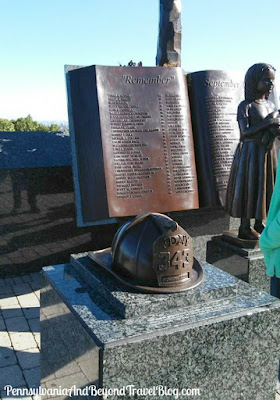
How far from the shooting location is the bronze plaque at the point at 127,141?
4977 millimetres

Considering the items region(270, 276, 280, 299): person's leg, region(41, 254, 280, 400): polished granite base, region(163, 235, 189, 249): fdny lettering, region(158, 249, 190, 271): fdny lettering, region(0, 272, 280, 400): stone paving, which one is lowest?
region(0, 272, 280, 400): stone paving

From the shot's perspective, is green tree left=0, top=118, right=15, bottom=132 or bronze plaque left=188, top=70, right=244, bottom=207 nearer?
bronze plaque left=188, top=70, right=244, bottom=207

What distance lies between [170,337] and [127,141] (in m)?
3.27

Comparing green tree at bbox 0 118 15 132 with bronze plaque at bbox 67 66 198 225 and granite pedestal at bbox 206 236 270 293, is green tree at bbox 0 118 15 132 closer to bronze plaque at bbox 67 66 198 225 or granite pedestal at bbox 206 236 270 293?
A: bronze plaque at bbox 67 66 198 225

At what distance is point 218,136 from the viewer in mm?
5742

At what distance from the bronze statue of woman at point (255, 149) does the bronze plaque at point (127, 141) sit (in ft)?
3.03

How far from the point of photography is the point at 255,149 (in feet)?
15.3

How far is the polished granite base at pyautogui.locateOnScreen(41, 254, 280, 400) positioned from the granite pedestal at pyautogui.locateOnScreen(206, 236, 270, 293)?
199 cm

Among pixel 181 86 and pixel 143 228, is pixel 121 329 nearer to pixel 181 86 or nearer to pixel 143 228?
pixel 143 228

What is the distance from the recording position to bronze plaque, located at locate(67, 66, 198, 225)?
4977 millimetres

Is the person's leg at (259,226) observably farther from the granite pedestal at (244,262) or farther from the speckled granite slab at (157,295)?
the speckled granite slab at (157,295)

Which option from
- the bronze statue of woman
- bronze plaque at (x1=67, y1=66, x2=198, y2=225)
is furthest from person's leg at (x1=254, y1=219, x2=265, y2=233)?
bronze plaque at (x1=67, y1=66, x2=198, y2=225)

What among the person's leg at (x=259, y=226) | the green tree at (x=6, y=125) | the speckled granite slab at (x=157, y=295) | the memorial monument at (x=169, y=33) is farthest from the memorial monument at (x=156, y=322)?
the green tree at (x=6, y=125)

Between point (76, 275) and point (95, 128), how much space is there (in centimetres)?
249
